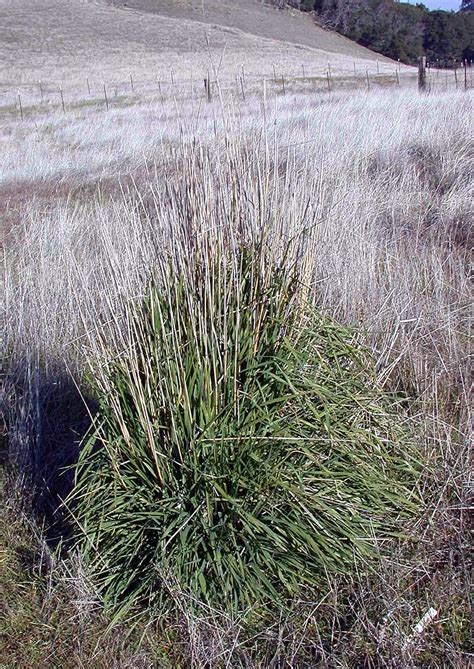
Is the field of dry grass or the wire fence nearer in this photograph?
the field of dry grass

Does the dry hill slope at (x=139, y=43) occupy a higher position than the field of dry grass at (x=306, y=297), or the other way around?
the dry hill slope at (x=139, y=43)

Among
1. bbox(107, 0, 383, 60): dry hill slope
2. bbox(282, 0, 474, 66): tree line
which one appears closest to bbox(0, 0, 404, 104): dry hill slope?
bbox(107, 0, 383, 60): dry hill slope

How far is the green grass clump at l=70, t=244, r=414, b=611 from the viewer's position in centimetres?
221

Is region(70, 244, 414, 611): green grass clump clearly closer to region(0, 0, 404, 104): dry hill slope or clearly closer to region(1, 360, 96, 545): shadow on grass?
region(1, 360, 96, 545): shadow on grass

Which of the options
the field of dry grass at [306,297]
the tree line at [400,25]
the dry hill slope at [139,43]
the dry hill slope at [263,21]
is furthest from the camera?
the tree line at [400,25]

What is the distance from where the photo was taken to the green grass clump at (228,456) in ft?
7.26

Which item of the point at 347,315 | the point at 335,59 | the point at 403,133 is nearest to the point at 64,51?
the point at 335,59

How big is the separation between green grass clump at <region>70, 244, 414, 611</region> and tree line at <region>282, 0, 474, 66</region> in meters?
56.1

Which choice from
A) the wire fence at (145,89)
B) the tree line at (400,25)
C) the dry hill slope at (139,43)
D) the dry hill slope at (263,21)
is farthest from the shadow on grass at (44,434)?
the tree line at (400,25)

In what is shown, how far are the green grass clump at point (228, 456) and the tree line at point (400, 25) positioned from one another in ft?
184

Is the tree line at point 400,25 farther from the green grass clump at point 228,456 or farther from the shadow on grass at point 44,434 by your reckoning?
the green grass clump at point 228,456

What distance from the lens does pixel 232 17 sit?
2302 inches

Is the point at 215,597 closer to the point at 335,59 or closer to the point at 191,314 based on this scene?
the point at 191,314

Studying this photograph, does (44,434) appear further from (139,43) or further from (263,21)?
(263,21)
